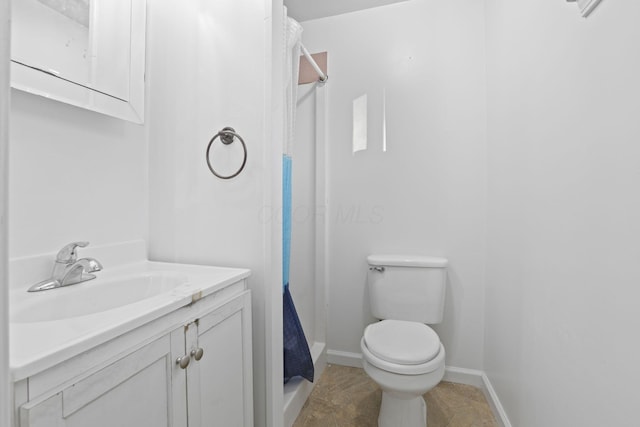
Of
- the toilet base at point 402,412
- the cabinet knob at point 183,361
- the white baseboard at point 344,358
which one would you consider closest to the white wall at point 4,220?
the cabinet knob at point 183,361

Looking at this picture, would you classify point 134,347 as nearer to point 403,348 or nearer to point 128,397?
point 128,397

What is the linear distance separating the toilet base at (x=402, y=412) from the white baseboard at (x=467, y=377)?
41 centimetres

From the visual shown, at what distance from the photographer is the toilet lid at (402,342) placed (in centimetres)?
126

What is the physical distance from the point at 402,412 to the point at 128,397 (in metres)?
1.17

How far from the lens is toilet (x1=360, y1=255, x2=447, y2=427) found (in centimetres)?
124

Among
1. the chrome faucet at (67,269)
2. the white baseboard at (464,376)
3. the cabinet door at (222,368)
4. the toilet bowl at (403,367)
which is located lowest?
the white baseboard at (464,376)

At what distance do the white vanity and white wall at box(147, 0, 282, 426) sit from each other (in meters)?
0.09

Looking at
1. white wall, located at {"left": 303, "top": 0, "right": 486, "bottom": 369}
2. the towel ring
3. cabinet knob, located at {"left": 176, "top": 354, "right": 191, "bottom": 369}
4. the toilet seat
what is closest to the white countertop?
cabinet knob, located at {"left": 176, "top": 354, "right": 191, "bottom": 369}

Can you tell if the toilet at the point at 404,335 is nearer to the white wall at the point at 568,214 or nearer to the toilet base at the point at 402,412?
the toilet base at the point at 402,412

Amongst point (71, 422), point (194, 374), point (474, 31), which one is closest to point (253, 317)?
point (194, 374)

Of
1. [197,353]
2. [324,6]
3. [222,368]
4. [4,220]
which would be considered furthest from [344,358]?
[324,6]

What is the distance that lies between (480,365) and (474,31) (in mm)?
1993

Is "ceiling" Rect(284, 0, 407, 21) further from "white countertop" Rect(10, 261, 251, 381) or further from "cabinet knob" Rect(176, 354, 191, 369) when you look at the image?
"cabinet knob" Rect(176, 354, 191, 369)

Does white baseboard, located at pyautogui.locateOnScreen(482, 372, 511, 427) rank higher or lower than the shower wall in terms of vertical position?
lower
